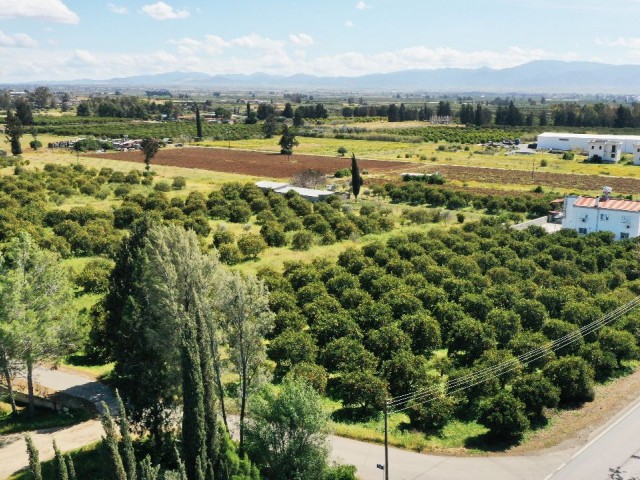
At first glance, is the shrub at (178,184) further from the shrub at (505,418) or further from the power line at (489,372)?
the shrub at (505,418)

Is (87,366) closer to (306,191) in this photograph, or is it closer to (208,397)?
(208,397)


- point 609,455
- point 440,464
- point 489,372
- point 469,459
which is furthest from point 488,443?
point 609,455

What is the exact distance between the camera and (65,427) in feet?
72.1

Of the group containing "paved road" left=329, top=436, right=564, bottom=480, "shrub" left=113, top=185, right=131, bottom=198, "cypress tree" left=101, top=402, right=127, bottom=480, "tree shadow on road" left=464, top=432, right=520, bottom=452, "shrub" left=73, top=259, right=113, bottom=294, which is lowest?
"tree shadow on road" left=464, top=432, right=520, bottom=452

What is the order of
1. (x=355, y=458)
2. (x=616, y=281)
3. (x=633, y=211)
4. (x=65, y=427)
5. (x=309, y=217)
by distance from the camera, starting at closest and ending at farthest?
(x=355, y=458)
(x=65, y=427)
(x=616, y=281)
(x=633, y=211)
(x=309, y=217)

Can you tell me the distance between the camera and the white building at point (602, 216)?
46094mm

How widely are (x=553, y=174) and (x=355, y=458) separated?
7429cm

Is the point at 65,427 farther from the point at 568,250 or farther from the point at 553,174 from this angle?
the point at 553,174

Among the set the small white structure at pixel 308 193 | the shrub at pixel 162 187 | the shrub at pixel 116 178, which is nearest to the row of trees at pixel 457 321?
the small white structure at pixel 308 193

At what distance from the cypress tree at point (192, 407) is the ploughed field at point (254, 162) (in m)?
65.3

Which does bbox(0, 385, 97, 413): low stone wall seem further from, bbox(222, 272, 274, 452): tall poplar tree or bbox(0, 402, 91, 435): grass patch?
bbox(222, 272, 274, 452): tall poplar tree

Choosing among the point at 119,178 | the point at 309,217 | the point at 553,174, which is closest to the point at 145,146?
the point at 119,178

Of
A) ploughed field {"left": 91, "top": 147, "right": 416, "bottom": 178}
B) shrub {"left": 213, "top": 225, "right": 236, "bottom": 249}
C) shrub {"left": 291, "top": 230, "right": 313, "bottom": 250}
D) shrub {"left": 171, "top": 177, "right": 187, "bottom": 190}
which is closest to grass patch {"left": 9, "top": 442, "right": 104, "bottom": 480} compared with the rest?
shrub {"left": 213, "top": 225, "right": 236, "bottom": 249}

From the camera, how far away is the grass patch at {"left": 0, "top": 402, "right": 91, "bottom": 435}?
72.0 ft
